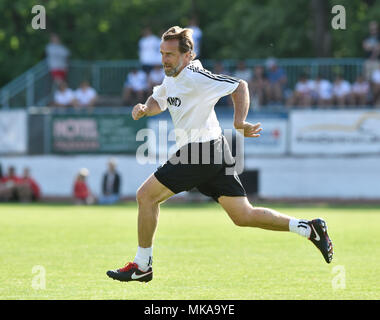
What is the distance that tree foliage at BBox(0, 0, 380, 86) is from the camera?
33469 mm

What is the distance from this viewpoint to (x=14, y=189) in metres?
25.9

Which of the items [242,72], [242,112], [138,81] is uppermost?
[242,72]

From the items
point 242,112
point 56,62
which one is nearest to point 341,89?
point 56,62

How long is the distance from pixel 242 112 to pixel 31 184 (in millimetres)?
18670

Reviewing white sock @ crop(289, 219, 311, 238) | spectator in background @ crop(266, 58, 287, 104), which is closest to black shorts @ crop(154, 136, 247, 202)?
white sock @ crop(289, 219, 311, 238)

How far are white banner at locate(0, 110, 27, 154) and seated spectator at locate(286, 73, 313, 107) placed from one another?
898 centimetres

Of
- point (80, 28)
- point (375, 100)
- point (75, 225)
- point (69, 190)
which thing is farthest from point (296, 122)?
point (80, 28)

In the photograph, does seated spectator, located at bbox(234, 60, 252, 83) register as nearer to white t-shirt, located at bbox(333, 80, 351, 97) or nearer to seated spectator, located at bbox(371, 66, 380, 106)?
white t-shirt, located at bbox(333, 80, 351, 97)

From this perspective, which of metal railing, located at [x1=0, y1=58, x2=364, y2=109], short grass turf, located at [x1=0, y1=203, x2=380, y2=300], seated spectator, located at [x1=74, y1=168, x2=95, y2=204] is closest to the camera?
short grass turf, located at [x1=0, y1=203, x2=380, y2=300]

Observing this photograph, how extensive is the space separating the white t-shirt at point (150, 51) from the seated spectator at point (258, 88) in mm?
3247

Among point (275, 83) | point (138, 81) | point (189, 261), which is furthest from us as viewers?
point (138, 81)

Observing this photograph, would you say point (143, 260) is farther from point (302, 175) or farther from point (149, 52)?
point (149, 52)

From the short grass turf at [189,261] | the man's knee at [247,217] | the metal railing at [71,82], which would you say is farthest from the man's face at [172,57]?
the metal railing at [71,82]

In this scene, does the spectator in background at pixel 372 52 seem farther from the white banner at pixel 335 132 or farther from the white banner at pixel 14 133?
the white banner at pixel 14 133
